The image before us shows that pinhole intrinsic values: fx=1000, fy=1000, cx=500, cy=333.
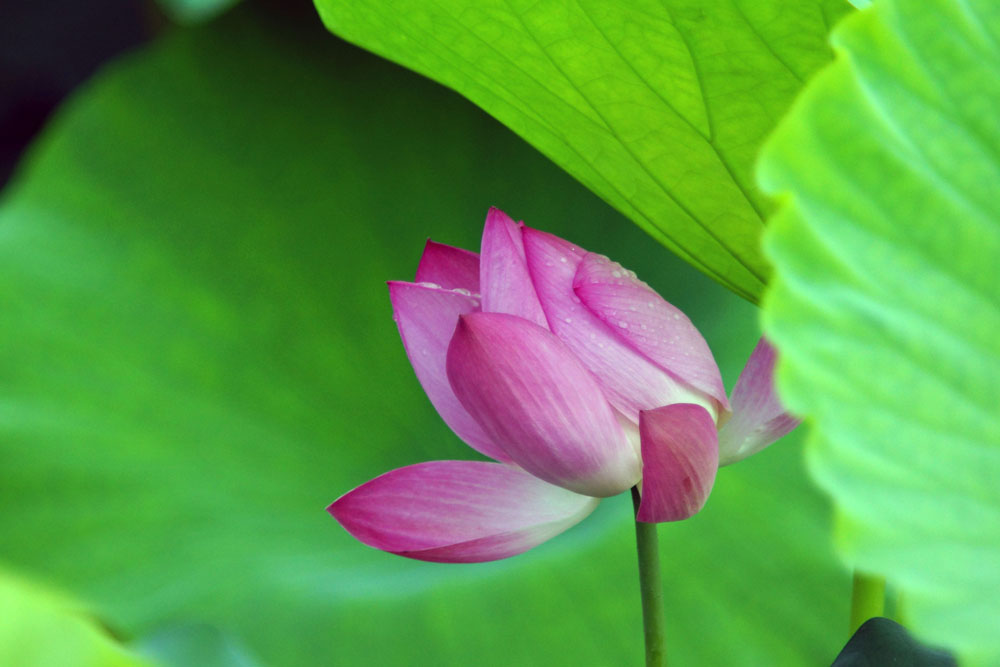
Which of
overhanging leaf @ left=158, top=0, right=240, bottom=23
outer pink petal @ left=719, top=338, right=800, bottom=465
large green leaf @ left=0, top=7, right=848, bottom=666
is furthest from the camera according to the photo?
overhanging leaf @ left=158, top=0, right=240, bottom=23

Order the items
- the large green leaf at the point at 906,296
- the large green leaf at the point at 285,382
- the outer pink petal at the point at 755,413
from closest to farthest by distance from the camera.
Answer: the large green leaf at the point at 906,296 < the outer pink petal at the point at 755,413 < the large green leaf at the point at 285,382

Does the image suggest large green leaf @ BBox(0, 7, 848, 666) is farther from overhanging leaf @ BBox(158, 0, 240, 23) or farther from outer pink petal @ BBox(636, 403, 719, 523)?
outer pink petal @ BBox(636, 403, 719, 523)

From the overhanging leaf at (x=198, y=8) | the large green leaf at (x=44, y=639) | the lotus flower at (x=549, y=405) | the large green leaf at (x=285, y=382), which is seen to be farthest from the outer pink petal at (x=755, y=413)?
the overhanging leaf at (x=198, y=8)

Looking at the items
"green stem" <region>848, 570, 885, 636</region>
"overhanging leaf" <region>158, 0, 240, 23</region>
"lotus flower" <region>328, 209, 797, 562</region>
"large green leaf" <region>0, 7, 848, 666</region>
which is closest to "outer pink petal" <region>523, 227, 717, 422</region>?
"lotus flower" <region>328, 209, 797, 562</region>

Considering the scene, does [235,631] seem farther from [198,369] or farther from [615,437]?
[615,437]

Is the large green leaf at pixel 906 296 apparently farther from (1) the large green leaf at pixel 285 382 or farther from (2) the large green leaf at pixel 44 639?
(1) the large green leaf at pixel 285 382

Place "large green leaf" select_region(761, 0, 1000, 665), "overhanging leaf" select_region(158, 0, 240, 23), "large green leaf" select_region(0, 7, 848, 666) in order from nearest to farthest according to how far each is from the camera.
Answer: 1. "large green leaf" select_region(761, 0, 1000, 665)
2. "large green leaf" select_region(0, 7, 848, 666)
3. "overhanging leaf" select_region(158, 0, 240, 23)

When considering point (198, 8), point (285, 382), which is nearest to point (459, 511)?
point (285, 382)

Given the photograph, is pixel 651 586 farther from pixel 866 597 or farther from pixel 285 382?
pixel 285 382
